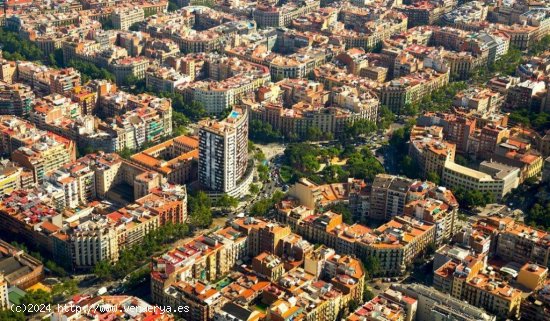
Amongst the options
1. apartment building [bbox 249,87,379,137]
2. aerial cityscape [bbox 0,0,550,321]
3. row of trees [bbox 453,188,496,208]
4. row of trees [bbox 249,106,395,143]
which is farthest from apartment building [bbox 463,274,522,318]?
apartment building [bbox 249,87,379,137]

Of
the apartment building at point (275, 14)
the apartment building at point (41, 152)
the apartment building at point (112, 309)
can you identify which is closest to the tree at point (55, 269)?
the apartment building at point (112, 309)

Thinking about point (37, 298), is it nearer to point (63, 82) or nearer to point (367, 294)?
point (367, 294)

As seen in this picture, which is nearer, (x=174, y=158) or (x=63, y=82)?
(x=174, y=158)

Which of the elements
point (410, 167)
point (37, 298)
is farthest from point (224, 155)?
point (37, 298)

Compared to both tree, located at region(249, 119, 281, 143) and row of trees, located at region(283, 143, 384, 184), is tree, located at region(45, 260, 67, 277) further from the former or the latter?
tree, located at region(249, 119, 281, 143)

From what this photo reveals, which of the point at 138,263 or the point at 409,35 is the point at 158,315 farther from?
the point at 409,35
